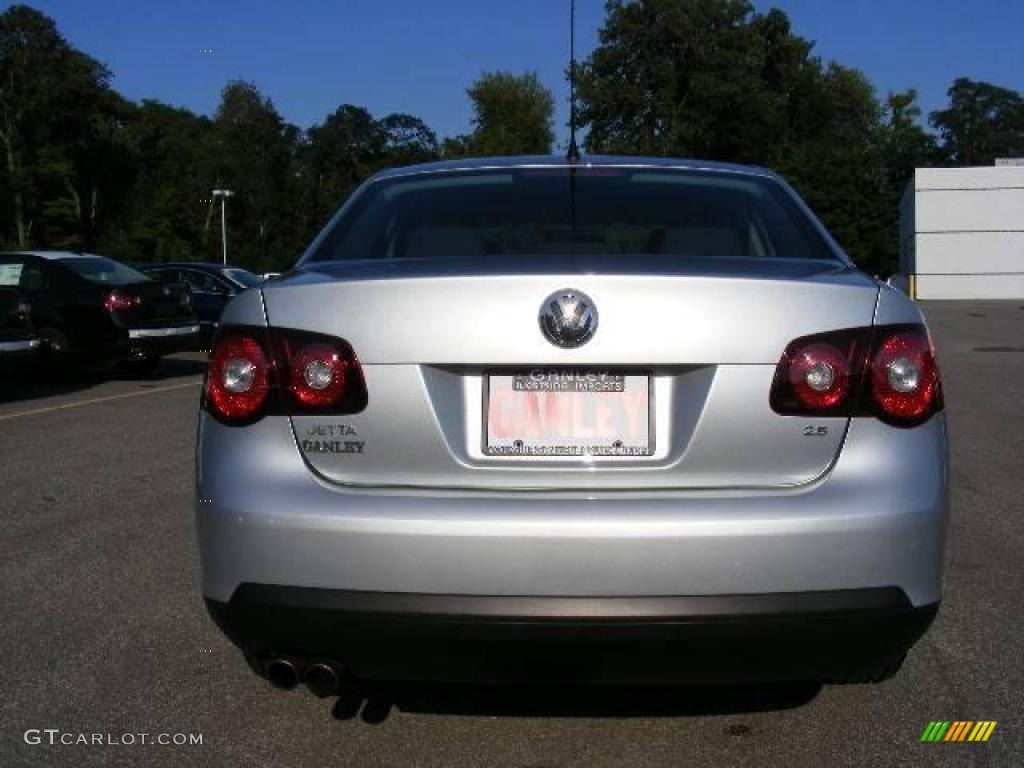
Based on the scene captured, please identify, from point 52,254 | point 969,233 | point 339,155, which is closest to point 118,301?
point 52,254

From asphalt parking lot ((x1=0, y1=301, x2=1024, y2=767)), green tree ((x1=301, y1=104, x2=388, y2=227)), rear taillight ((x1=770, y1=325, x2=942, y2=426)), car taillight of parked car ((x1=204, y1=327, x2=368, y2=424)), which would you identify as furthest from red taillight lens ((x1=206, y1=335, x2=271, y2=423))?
green tree ((x1=301, y1=104, x2=388, y2=227))

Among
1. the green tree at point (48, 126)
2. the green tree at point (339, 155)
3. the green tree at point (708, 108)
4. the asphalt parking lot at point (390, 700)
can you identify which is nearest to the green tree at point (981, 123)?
the green tree at point (708, 108)

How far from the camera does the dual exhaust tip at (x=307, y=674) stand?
285 cm

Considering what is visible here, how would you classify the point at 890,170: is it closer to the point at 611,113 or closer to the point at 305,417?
the point at 611,113

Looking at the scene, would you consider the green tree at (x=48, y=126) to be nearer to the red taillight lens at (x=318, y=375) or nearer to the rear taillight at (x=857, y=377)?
the red taillight lens at (x=318, y=375)

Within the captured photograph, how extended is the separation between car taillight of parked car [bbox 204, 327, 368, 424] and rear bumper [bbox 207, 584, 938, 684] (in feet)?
1.37

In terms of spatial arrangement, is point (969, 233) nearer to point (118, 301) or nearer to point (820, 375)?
point (118, 301)

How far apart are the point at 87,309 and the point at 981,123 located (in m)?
121

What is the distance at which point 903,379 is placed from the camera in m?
2.82

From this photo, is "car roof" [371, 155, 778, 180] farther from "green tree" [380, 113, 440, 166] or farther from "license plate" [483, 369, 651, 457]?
"green tree" [380, 113, 440, 166]

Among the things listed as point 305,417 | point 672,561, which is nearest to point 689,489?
point 672,561

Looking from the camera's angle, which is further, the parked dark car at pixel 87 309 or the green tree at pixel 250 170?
the green tree at pixel 250 170

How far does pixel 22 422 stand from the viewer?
10.4 metres

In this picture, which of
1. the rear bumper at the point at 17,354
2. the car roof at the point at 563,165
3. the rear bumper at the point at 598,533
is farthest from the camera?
the rear bumper at the point at 17,354
